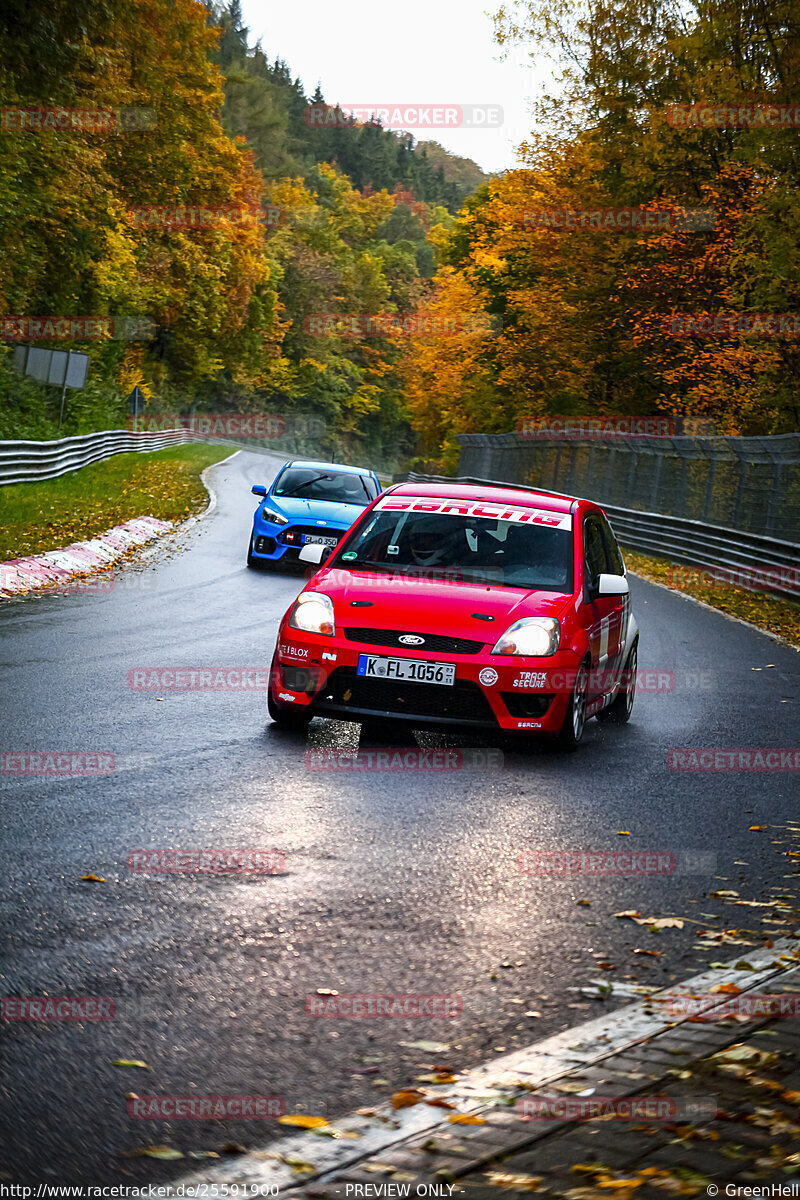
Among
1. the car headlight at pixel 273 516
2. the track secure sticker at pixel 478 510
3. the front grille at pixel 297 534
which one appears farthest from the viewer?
the car headlight at pixel 273 516

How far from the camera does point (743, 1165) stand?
347 centimetres

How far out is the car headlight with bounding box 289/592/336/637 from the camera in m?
8.98

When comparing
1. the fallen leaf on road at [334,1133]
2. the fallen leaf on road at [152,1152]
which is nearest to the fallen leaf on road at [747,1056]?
the fallen leaf on road at [334,1133]

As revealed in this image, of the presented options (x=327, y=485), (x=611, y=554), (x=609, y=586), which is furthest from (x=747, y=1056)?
(x=327, y=485)

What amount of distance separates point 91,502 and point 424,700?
20371mm

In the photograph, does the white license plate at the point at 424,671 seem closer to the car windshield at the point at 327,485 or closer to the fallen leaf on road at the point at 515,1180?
the fallen leaf on road at the point at 515,1180

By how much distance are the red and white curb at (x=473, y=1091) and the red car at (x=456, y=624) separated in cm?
372

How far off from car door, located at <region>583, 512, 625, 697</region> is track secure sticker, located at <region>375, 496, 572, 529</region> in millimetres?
250

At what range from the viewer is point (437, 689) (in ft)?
28.5

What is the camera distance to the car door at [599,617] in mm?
9727

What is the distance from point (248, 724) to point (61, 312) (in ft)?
134

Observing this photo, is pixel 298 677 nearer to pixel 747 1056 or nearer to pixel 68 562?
pixel 747 1056

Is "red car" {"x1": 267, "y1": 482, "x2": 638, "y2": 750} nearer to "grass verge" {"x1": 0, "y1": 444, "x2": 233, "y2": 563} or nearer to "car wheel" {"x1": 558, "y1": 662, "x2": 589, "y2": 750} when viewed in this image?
"car wheel" {"x1": 558, "y1": 662, "x2": 589, "y2": 750}

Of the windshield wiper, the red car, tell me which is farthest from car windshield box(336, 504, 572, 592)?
the windshield wiper
